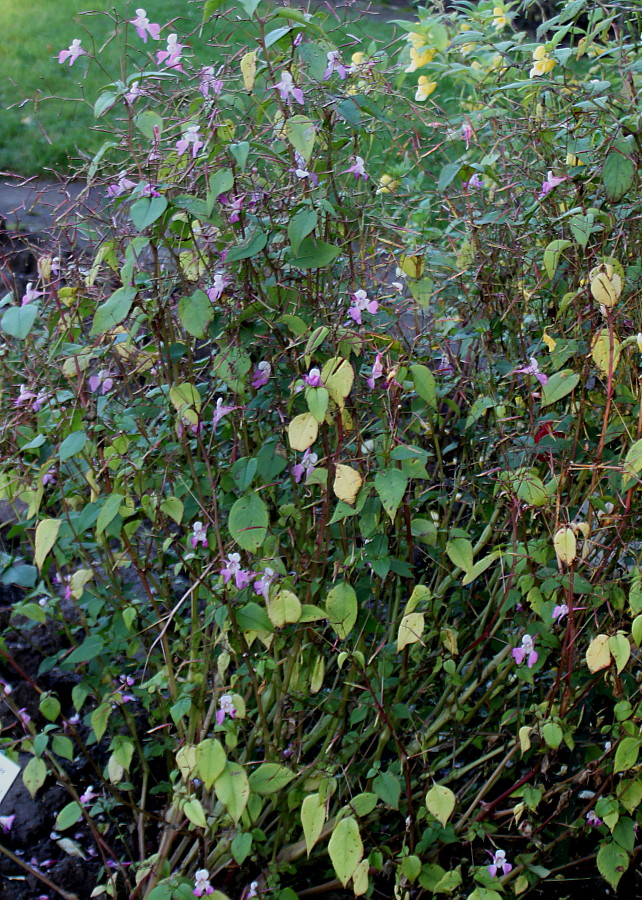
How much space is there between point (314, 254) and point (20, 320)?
449 mm

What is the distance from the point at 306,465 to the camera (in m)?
1.51

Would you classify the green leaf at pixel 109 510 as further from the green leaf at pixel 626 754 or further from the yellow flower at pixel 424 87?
the yellow flower at pixel 424 87

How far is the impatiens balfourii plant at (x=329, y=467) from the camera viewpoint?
54.6 inches

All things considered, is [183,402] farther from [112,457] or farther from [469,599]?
[469,599]

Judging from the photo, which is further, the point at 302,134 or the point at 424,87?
the point at 424,87

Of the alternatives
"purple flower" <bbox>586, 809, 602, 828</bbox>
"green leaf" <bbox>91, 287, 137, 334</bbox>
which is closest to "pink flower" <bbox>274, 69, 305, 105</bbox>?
"green leaf" <bbox>91, 287, 137, 334</bbox>

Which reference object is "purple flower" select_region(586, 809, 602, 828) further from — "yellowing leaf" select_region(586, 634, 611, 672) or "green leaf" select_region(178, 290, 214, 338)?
"green leaf" select_region(178, 290, 214, 338)

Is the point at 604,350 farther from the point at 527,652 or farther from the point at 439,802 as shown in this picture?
the point at 439,802

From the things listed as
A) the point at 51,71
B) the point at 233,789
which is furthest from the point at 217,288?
the point at 51,71

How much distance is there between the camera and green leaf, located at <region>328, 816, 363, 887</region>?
131 cm

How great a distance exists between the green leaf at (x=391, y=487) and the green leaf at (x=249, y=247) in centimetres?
38

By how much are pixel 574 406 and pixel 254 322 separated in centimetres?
63

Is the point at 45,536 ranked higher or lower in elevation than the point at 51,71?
higher

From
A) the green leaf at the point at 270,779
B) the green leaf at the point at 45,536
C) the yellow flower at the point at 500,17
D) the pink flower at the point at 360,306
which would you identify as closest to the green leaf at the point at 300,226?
the pink flower at the point at 360,306
